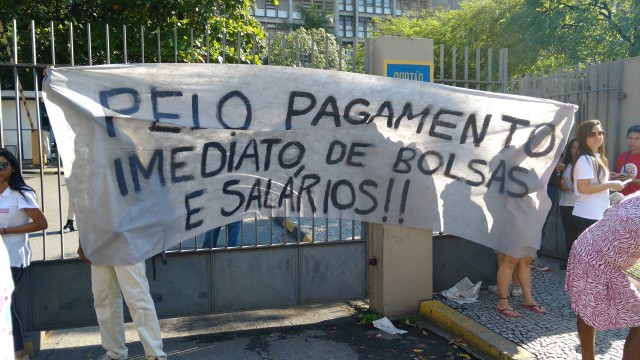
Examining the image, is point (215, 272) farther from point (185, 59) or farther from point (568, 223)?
point (568, 223)

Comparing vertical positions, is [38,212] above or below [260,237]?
above

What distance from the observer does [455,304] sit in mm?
5516

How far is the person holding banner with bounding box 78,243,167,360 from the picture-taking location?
4043mm

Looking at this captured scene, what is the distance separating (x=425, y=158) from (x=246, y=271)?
198 centimetres

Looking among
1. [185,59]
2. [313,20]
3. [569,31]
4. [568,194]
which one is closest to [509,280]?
[568,194]

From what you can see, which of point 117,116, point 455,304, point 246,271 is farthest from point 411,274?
point 117,116

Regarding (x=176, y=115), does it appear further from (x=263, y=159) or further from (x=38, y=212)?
(x=38, y=212)

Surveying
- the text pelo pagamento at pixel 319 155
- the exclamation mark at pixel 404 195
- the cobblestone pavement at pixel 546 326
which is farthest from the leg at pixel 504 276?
the exclamation mark at pixel 404 195

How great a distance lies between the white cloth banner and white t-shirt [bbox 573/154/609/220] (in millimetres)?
376

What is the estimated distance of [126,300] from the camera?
4.06 metres

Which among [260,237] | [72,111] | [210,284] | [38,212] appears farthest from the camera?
[260,237]

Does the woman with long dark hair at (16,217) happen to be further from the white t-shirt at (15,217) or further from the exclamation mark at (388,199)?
the exclamation mark at (388,199)

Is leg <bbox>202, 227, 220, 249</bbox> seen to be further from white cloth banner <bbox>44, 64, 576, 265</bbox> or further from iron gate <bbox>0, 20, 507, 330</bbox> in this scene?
white cloth banner <bbox>44, 64, 576, 265</bbox>

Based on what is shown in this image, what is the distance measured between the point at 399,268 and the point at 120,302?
262 centimetres
